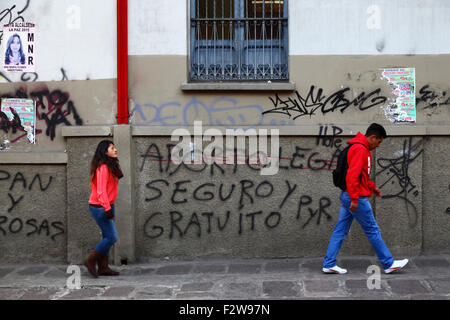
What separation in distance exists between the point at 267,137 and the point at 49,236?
309 cm

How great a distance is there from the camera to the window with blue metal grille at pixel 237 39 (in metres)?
7.27

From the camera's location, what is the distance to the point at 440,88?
7008mm

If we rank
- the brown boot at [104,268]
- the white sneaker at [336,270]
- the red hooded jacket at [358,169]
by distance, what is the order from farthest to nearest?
1. the brown boot at [104,268]
2. the white sneaker at [336,270]
3. the red hooded jacket at [358,169]

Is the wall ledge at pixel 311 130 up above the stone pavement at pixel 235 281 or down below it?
above

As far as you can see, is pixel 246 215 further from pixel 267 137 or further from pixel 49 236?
pixel 49 236

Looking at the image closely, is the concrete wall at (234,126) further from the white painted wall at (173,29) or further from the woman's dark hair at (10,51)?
the woman's dark hair at (10,51)

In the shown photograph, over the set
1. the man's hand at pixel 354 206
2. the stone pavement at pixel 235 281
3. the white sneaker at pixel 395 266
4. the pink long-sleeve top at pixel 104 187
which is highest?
the pink long-sleeve top at pixel 104 187

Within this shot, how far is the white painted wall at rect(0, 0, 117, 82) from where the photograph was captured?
23.2 feet

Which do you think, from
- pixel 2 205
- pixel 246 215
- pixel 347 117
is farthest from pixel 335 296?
pixel 2 205

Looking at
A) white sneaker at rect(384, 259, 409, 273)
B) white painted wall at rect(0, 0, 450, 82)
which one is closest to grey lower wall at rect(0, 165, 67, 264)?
white painted wall at rect(0, 0, 450, 82)

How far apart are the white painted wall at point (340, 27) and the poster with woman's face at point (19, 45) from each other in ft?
4.27

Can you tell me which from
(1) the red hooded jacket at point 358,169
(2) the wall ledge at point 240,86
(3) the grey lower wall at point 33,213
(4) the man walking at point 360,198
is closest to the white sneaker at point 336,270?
(4) the man walking at point 360,198

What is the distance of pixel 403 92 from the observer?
7020 millimetres

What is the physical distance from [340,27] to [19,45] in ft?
13.5
